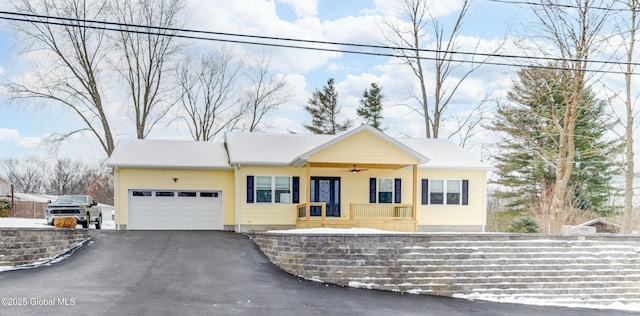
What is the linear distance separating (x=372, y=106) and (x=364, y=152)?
22140mm

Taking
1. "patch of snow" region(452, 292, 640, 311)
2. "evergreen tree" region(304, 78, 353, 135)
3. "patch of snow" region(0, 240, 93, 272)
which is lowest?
"patch of snow" region(452, 292, 640, 311)

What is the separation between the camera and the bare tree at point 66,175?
5872 centimetres

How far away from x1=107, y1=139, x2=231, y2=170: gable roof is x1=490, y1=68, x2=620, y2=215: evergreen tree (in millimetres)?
15506

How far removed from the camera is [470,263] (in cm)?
1205

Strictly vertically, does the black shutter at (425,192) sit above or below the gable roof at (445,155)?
below

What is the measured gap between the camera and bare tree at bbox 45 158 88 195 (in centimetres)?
5872

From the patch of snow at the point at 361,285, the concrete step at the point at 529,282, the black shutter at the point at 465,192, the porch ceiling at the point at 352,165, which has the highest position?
the porch ceiling at the point at 352,165

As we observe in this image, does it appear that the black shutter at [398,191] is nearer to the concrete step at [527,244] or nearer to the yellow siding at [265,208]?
the yellow siding at [265,208]

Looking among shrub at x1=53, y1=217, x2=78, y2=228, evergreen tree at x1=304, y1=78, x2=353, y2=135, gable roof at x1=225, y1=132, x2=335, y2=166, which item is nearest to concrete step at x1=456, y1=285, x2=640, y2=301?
gable roof at x1=225, y1=132, x2=335, y2=166

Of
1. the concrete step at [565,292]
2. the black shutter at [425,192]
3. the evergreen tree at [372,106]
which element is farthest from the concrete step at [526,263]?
the evergreen tree at [372,106]

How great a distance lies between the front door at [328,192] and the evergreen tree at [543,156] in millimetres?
11871

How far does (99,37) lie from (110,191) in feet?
80.5

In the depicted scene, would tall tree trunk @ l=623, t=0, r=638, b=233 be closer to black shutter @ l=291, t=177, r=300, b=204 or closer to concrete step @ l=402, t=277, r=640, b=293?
concrete step @ l=402, t=277, r=640, b=293

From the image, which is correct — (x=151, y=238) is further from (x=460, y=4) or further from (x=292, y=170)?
(x=460, y=4)
